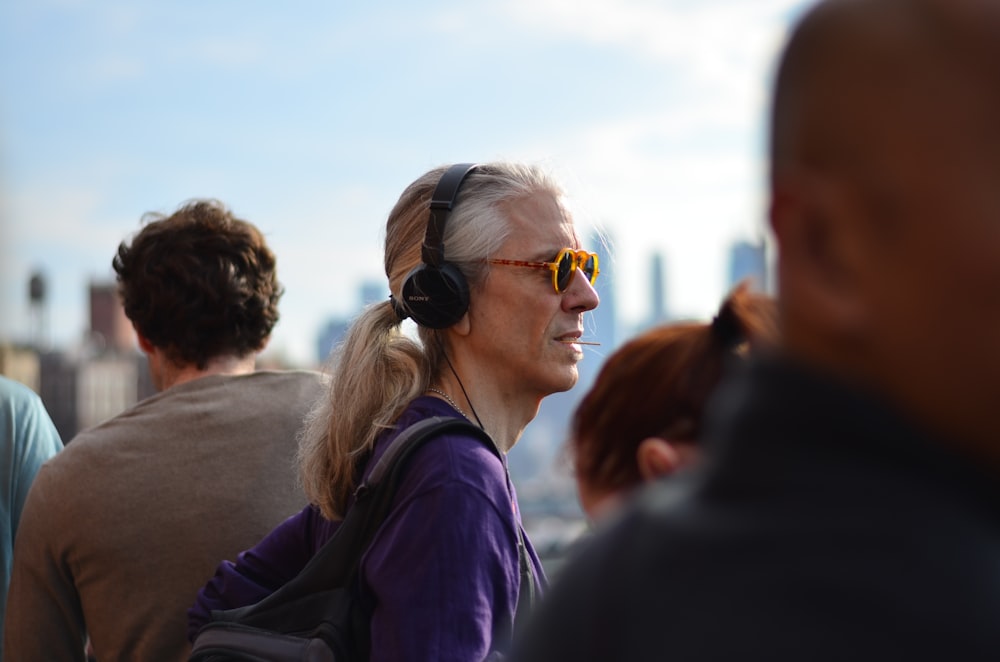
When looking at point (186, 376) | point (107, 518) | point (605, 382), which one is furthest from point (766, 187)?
point (186, 376)

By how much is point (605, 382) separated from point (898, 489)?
92 cm

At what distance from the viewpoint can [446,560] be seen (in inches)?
75.8

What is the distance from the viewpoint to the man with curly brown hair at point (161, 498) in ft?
9.53

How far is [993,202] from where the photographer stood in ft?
2.31

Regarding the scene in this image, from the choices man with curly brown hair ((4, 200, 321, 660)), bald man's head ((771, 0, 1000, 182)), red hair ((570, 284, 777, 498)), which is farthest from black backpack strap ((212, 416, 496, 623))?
bald man's head ((771, 0, 1000, 182))

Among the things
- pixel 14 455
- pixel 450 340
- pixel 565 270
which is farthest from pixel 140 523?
pixel 565 270

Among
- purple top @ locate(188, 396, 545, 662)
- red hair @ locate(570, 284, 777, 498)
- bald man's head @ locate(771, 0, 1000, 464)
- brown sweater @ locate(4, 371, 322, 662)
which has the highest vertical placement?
bald man's head @ locate(771, 0, 1000, 464)

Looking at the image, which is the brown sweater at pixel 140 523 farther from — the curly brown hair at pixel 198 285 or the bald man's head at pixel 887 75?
the bald man's head at pixel 887 75

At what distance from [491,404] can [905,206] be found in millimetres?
1807

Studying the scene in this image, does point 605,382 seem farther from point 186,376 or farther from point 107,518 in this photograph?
point 186,376

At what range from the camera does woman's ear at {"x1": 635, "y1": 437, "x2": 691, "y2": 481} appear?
1.48 m

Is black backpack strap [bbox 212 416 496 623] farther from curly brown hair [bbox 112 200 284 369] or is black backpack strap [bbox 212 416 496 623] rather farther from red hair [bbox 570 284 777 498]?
curly brown hair [bbox 112 200 284 369]

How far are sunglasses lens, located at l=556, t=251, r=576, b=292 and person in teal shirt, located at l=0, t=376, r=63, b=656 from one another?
68.3 inches

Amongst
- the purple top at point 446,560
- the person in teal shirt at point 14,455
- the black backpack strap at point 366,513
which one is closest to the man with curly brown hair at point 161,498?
the person in teal shirt at point 14,455
